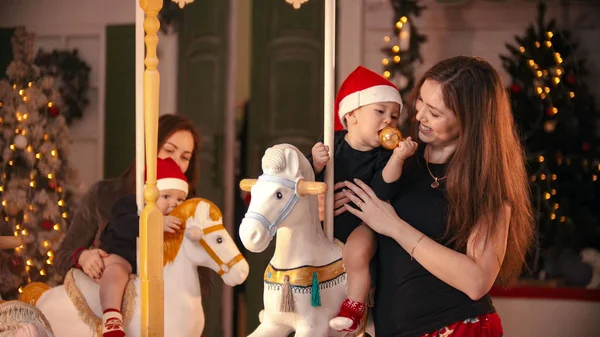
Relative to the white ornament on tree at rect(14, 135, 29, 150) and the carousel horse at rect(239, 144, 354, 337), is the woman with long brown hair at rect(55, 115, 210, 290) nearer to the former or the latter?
the white ornament on tree at rect(14, 135, 29, 150)

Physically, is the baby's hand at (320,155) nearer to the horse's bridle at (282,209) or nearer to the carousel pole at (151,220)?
the horse's bridle at (282,209)

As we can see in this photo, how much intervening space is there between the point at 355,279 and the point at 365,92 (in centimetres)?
60

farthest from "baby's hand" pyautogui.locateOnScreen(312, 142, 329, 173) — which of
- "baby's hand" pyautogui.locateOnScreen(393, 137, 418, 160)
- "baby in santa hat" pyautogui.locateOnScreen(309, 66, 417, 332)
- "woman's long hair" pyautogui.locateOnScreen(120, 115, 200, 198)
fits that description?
"woman's long hair" pyautogui.locateOnScreen(120, 115, 200, 198)

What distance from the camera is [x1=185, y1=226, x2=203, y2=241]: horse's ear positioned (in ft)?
10.9

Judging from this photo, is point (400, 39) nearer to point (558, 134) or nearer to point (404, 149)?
point (558, 134)

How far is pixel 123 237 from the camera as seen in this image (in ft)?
11.5

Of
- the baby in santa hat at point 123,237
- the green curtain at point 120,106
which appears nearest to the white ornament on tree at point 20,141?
the green curtain at point 120,106

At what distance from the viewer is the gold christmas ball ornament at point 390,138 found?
9.25 feet

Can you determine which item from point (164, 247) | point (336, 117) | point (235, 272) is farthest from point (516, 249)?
point (164, 247)

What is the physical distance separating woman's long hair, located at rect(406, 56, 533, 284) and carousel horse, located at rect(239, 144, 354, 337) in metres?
0.41

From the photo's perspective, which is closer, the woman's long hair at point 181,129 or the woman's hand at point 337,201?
the woman's hand at point 337,201

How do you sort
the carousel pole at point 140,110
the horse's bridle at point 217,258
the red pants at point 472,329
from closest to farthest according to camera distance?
the red pants at point 472,329 < the carousel pole at point 140,110 < the horse's bridle at point 217,258

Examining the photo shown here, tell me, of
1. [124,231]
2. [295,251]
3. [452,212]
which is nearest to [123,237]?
[124,231]

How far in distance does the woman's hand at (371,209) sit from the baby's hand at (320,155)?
4.3 inches
